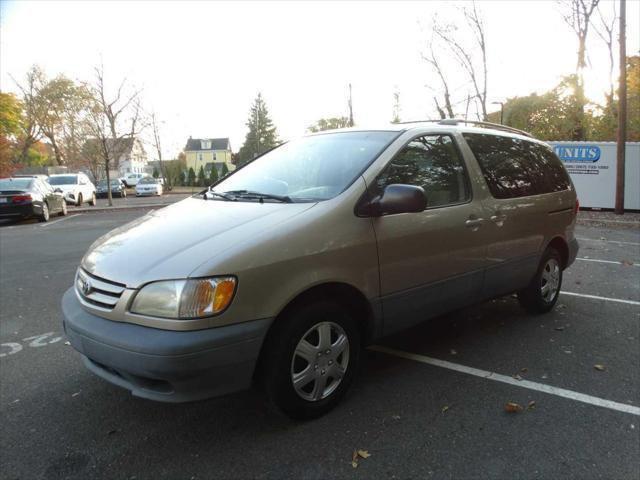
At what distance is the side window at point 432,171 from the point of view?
3.32 meters

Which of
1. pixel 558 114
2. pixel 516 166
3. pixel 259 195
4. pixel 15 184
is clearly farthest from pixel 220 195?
pixel 558 114

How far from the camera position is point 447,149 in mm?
3787

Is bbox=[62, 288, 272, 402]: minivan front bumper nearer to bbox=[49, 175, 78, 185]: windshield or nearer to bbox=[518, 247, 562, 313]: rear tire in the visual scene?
bbox=[518, 247, 562, 313]: rear tire

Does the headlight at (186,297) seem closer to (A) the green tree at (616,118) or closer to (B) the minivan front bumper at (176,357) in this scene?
(B) the minivan front bumper at (176,357)

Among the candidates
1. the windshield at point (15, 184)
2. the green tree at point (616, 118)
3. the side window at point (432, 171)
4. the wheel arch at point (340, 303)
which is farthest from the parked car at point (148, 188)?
the wheel arch at point (340, 303)

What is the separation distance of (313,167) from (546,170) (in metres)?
2.67

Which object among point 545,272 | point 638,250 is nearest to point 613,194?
point 638,250

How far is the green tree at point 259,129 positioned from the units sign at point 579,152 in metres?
53.0

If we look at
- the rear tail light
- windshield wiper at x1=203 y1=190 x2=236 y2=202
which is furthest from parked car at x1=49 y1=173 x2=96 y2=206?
windshield wiper at x1=203 y1=190 x2=236 y2=202

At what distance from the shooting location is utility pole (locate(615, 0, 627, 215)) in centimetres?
1505

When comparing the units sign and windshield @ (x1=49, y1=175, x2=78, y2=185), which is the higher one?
windshield @ (x1=49, y1=175, x2=78, y2=185)

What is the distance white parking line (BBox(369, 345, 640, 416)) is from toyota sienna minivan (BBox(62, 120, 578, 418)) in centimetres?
48

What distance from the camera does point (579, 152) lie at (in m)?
17.2

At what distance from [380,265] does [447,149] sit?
1296mm
